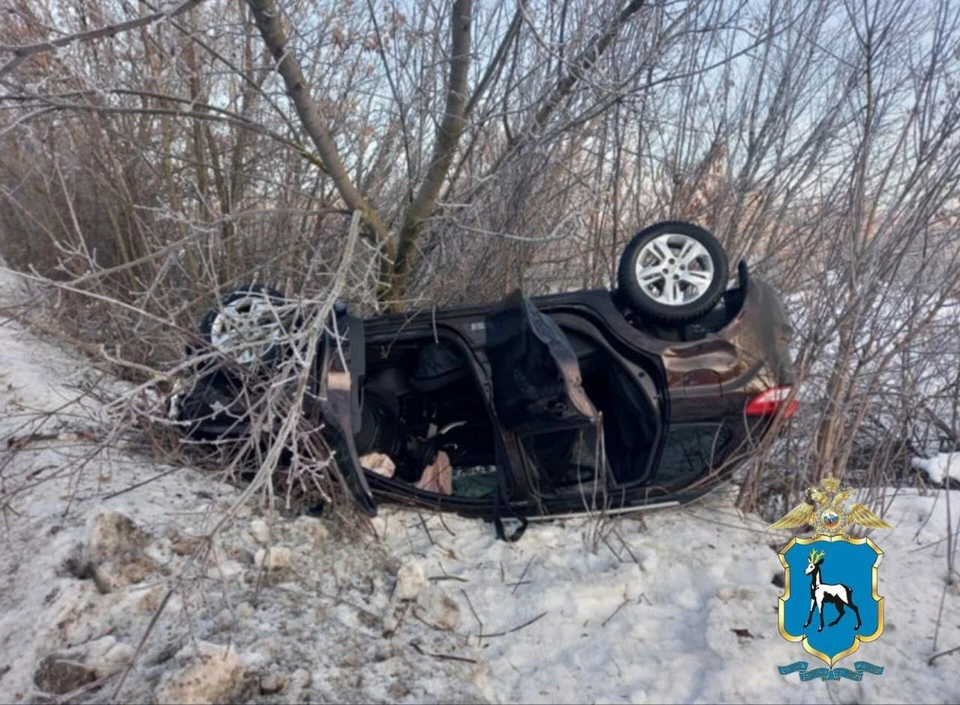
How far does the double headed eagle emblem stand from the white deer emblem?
1.22 feet

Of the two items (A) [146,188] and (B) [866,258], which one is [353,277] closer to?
(B) [866,258]

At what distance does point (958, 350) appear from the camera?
15.6 feet

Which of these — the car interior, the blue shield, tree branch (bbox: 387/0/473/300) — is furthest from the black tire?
tree branch (bbox: 387/0/473/300)

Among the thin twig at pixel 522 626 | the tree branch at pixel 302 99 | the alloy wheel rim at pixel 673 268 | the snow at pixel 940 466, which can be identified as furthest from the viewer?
the snow at pixel 940 466

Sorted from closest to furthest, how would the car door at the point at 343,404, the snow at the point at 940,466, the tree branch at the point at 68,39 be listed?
the tree branch at the point at 68,39 < the car door at the point at 343,404 < the snow at the point at 940,466

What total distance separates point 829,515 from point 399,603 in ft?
6.96

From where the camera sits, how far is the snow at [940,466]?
504 cm

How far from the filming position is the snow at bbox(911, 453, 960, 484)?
5.04 m

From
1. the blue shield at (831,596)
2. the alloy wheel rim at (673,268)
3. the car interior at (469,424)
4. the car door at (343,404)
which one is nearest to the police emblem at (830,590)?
the blue shield at (831,596)

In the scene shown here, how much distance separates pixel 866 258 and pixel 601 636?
2.66m

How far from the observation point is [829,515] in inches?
153

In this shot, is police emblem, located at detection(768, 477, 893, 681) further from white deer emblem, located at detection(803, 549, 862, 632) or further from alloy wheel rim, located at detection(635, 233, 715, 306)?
alloy wheel rim, located at detection(635, 233, 715, 306)

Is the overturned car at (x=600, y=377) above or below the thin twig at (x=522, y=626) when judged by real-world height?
above

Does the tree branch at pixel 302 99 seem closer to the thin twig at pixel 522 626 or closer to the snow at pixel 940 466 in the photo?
the thin twig at pixel 522 626
